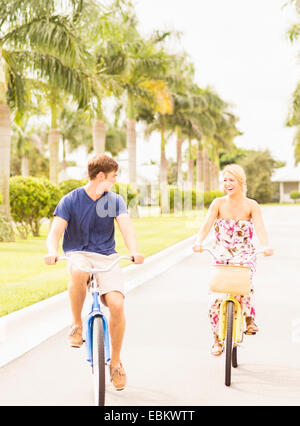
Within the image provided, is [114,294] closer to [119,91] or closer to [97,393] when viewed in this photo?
[97,393]

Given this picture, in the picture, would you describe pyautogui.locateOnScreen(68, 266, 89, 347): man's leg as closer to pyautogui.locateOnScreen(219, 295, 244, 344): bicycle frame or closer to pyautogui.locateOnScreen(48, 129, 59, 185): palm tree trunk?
pyautogui.locateOnScreen(219, 295, 244, 344): bicycle frame

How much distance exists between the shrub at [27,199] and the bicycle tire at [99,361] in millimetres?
17196

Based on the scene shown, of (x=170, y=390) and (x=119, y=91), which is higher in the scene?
(x=119, y=91)

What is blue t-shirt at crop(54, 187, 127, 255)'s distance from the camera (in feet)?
16.4

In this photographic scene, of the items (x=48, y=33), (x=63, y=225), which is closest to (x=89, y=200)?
(x=63, y=225)

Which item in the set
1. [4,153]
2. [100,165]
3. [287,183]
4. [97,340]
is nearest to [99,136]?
[4,153]

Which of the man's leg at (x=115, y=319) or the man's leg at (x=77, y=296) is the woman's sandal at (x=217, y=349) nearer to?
the man's leg at (x=115, y=319)

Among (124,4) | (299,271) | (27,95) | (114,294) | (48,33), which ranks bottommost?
(299,271)

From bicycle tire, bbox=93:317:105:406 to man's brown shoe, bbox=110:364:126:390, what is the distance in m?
0.28

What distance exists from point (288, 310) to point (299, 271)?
476cm

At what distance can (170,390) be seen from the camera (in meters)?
5.20

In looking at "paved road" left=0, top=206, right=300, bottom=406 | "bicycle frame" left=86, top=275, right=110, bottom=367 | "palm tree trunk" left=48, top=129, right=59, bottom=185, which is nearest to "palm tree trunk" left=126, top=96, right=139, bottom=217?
"palm tree trunk" left=48, top=129, right=59, bottom=185

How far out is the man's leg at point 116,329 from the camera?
4891 mm

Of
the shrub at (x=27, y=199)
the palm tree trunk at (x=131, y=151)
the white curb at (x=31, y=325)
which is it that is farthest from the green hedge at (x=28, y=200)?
the palm tree trunk at (x=131, y=151)
